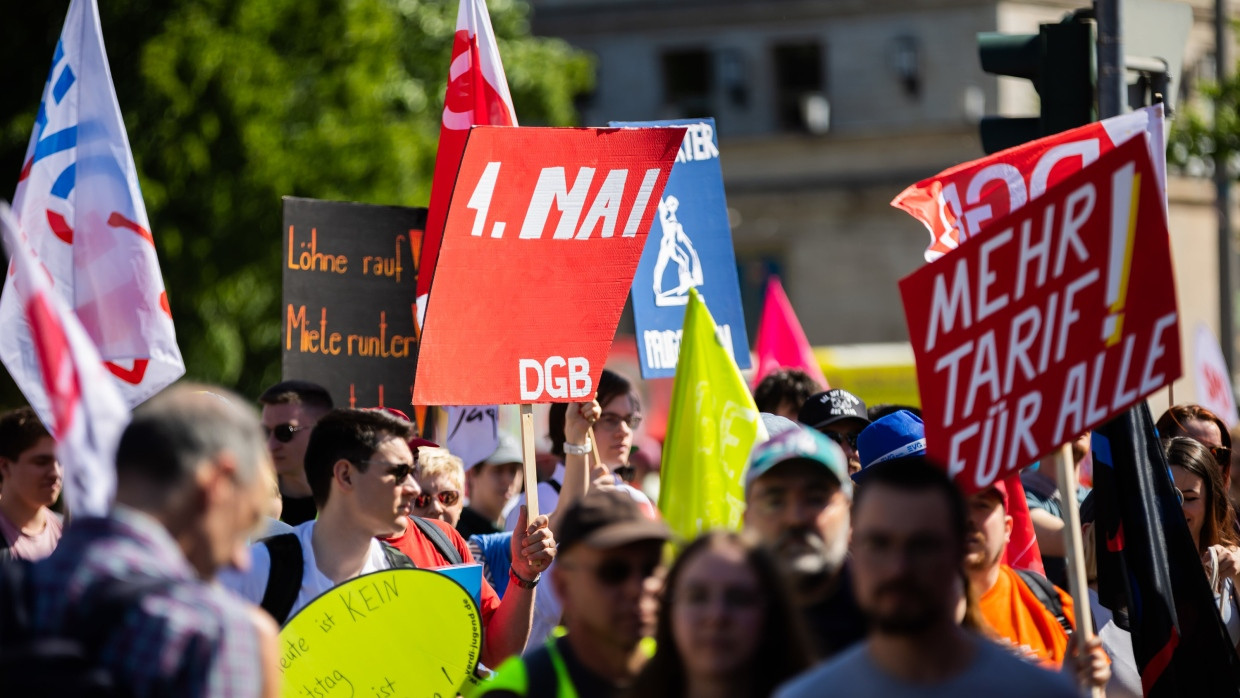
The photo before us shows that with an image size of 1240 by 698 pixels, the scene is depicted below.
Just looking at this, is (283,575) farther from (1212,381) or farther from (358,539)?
(1212,381)

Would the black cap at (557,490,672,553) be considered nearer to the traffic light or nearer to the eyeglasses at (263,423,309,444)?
the eyeglasses at (263,423,309,444)

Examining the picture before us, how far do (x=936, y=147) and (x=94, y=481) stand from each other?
3192 cm

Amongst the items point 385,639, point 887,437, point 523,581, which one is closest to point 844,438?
point 887,437

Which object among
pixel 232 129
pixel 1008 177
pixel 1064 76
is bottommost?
pixel 232 129

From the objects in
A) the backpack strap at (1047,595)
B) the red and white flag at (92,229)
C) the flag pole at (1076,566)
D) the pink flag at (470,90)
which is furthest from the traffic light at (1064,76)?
the red and white flag at (92,229)

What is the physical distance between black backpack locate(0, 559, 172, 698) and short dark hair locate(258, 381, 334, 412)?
3779mm

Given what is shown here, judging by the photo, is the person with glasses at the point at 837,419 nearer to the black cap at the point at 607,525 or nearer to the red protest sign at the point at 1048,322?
the red protest sign at the point at 1048,322

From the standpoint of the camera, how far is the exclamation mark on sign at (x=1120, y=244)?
13.8 ft

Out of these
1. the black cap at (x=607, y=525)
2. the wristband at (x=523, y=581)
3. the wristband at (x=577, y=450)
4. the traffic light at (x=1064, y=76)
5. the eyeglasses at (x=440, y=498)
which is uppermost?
the traffic light at (x=1064, y=76)

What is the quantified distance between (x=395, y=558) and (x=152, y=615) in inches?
93.7

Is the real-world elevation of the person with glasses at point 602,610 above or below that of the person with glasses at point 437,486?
above

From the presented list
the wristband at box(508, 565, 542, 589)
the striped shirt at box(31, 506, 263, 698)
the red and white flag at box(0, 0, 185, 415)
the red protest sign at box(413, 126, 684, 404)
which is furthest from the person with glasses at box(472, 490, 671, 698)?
the red and white flag at box(0, 0, 185, 415)

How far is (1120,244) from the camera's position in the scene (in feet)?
13.9

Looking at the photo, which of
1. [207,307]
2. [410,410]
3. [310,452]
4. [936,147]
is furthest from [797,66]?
[310,452]
